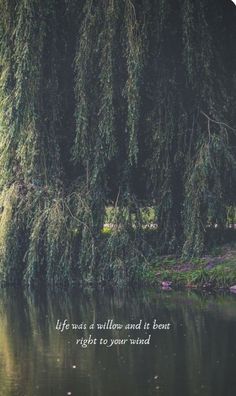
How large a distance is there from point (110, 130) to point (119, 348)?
16.4 feet

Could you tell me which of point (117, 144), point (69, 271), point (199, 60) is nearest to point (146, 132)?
point (117, 144)

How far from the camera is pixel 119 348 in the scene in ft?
30.6

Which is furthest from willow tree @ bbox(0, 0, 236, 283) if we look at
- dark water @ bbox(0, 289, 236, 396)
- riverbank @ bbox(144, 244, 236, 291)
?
dark water @ bbox(0, 289, 236, 396)

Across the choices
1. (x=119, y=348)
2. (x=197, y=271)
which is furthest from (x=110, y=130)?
(x=119, y=348)

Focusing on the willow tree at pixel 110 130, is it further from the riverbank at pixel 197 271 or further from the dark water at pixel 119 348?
the dark water at pixel 119 348

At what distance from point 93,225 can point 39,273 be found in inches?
53.8

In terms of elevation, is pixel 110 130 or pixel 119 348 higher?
pixel 110 130

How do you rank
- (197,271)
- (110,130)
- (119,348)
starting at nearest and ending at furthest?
1. (119,348)
2. (110,130)
3. (197,271)

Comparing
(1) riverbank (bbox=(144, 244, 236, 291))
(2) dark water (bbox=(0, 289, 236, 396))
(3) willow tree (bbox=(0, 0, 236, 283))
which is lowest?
(2) dark water (bbox=(0, 289, 236, 396))

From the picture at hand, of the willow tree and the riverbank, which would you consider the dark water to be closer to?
the riverbank

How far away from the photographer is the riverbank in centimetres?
1333

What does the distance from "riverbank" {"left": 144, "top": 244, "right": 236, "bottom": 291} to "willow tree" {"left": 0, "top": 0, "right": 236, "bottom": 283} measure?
0.22 m

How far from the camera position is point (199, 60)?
43.8 ft

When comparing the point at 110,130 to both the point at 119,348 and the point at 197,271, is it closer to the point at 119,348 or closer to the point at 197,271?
the point at 197,271
